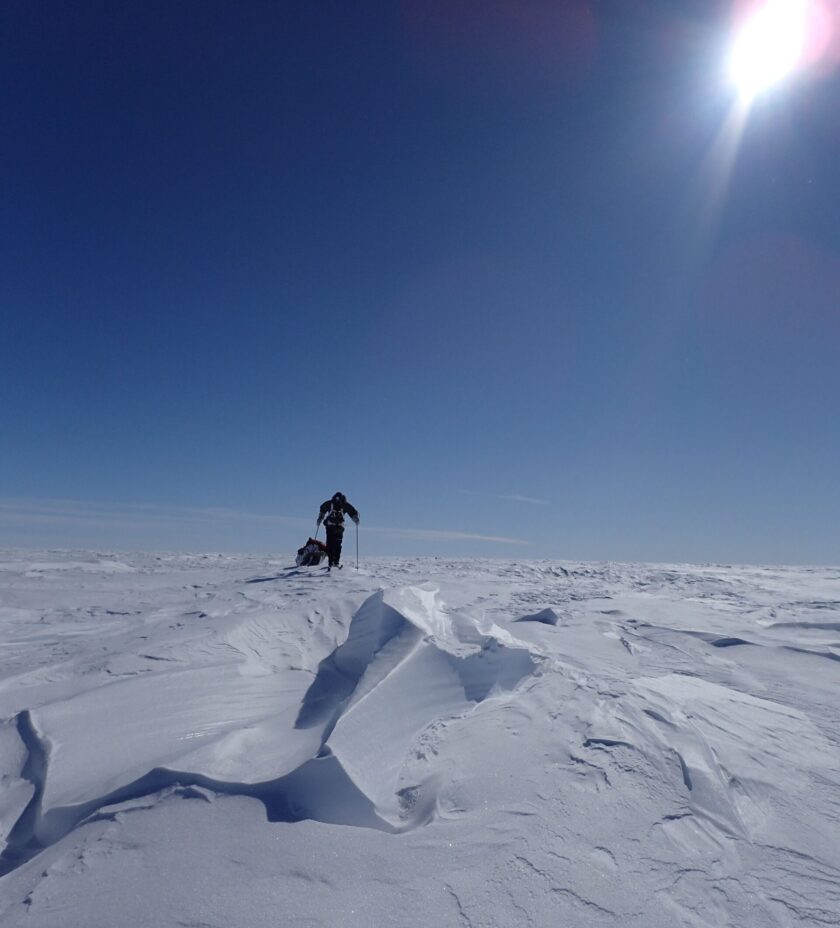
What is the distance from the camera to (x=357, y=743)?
89.7 inches

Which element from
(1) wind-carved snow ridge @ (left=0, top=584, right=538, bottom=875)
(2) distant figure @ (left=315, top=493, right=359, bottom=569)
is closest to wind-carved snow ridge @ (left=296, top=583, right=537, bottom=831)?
(1) wind-carved snow ridge @ (left=0, top=584, right=538, bottom=875)

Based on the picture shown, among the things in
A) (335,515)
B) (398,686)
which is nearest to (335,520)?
(335,515)

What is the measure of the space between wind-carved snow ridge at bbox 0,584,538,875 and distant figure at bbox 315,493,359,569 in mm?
6749

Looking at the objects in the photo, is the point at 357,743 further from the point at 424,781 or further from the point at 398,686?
the point at 398,686

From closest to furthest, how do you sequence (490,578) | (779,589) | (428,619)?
(428,619), (779,589), (490,578)

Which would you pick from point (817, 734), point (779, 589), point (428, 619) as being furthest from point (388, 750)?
point (779, 589)

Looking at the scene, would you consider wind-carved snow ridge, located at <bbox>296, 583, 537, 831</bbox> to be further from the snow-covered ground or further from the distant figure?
the distant figure

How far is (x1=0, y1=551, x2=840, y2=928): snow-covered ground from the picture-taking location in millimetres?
1521

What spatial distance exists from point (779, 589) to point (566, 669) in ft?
23.2

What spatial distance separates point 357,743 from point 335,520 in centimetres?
854

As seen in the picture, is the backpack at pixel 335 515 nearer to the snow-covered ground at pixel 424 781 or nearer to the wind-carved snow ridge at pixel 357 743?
the snow-covered ground at pixel 424 781

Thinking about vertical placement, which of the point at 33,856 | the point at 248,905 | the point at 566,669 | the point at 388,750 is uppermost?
the point at 566,669

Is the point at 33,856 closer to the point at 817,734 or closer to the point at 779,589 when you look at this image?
the point at 817,734

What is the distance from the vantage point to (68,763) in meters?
2.42
